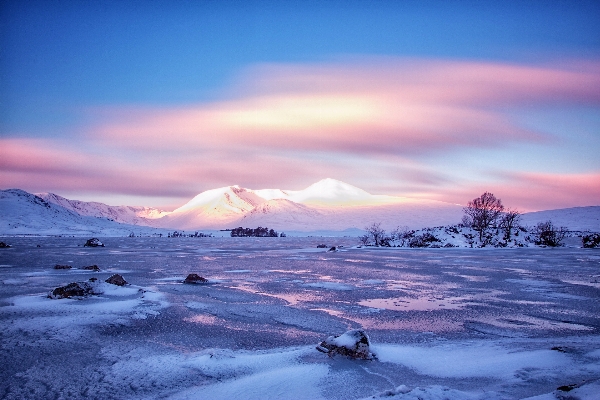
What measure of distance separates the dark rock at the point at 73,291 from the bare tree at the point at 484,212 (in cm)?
3401

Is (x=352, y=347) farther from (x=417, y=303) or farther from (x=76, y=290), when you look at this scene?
(x=76, y=290)

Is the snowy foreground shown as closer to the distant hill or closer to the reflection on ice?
the reflection on ice

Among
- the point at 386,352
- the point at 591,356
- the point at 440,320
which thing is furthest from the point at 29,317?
the point at 591,356

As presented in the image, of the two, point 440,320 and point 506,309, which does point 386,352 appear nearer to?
point 440,320

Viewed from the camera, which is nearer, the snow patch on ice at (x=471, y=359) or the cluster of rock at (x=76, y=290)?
the snow patch on ice at (x=471, y=359)

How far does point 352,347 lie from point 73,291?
5850 mm

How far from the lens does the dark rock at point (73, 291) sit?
24.7ft

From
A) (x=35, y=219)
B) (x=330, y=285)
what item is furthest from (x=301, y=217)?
(x=330, y=285)

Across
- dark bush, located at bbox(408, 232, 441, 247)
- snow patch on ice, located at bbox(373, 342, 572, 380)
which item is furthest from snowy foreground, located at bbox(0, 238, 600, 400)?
dark bush, located at bbox(408, 232, 441, 247)

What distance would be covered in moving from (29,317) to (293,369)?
4.43 meters

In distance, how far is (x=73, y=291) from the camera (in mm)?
7629

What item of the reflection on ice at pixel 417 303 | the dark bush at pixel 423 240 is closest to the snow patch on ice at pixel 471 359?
the reflection on ice at pixel 417 303

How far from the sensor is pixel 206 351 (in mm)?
4531

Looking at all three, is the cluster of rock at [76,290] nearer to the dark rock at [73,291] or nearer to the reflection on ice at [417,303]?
the dark rock at [73,291]
